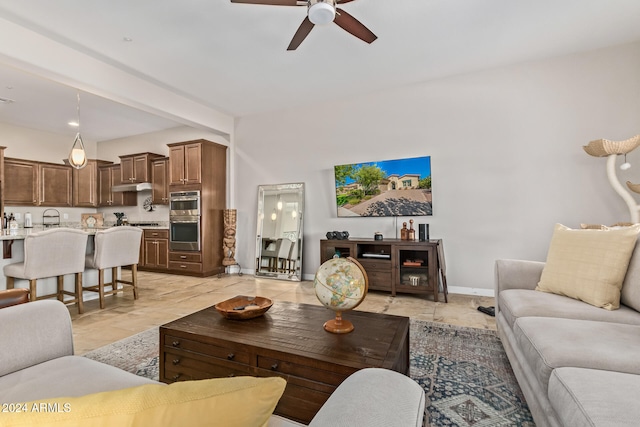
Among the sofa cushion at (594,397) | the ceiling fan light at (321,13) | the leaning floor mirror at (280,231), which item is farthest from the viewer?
the leaning floor mirror at (280,231)

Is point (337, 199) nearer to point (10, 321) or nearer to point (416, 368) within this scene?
point (416, 368)

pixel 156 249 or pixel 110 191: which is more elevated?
pixel 110 191

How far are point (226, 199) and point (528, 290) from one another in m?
5.06

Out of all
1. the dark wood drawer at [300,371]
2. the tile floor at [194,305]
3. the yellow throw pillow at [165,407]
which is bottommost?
the tile floor at [194,305]

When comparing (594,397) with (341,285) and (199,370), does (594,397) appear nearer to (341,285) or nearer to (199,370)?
(341,285)

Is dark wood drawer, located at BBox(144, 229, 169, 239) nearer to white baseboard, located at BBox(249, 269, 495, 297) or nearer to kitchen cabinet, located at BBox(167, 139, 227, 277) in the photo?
kitchen cabinet, located at BBox(167, 139, 227, 277)

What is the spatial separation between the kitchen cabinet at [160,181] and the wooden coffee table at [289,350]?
4.94 m

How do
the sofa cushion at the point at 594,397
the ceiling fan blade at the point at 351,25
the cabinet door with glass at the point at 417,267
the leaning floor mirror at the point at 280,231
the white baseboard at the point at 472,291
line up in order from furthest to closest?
the leaning floor mirror at the point at 280,231 → the white baseboard at the point at 472,291 → the cabinet door with glass at the point at 417,267 → the ceiling fan blade at the point at 351,25 → the sofa cushion at the point at 594,397

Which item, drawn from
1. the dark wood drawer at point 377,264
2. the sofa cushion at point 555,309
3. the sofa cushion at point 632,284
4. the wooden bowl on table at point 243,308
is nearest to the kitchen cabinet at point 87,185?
the dark wood drawer at point 377,264

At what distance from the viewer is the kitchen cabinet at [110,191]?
682 centimetres

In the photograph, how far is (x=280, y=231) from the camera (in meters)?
5.39

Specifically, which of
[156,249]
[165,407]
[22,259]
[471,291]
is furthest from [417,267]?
[156,249]

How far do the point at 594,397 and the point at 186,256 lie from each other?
5636 millimetres

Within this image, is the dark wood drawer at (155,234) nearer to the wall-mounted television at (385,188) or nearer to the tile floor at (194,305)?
the tile floor at (194,305)
